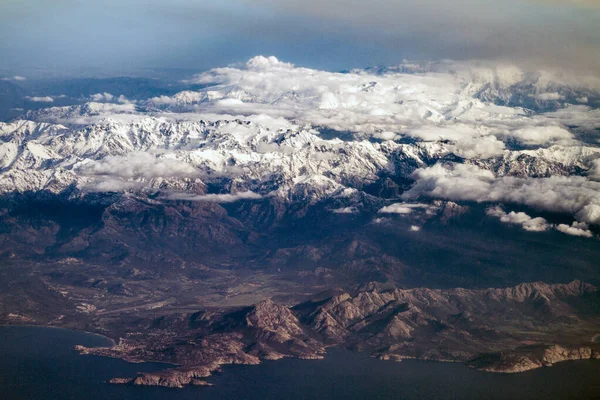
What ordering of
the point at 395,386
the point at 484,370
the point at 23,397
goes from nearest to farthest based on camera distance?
A: the point at 23,397 < the point at 395,386 < the point at 484,370

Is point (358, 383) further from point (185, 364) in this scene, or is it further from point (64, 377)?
point (64, 377)

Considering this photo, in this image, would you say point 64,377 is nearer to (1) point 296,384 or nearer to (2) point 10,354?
(2) point 10,354

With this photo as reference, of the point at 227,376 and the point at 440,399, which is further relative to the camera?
the point at 227,376

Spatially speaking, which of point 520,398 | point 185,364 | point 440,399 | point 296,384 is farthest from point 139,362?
point 520,398

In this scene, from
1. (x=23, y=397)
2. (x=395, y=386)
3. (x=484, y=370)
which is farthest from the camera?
(x=484, y=370)

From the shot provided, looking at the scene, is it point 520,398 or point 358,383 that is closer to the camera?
point 520,398

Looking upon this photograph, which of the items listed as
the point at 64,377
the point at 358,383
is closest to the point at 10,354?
the point at 64,377
